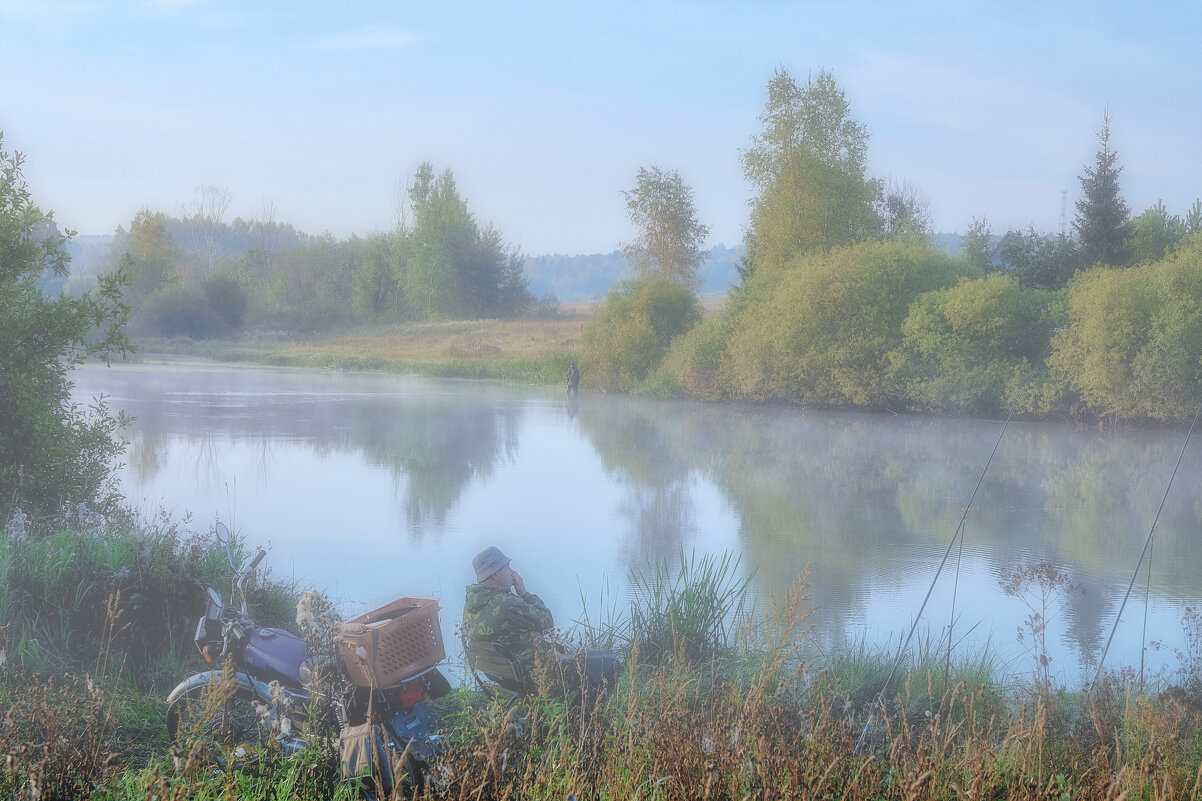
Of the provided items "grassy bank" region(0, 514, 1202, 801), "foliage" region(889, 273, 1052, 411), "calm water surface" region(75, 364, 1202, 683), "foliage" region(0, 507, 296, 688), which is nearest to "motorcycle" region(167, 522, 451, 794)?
"grassy bank" region(0, 514, 1202, 801)

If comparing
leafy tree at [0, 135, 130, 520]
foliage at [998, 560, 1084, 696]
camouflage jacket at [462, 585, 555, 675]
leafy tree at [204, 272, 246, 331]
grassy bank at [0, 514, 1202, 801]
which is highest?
leafy tree at [204, 272, 246, 331]

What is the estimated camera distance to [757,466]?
17.4 meters

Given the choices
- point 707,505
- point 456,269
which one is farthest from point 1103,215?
point 456,269

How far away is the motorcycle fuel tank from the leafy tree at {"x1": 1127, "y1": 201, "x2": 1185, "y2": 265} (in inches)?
1181

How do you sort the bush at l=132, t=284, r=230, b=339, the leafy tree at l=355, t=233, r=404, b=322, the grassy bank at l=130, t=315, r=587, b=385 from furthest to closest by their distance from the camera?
the leafy tree at l=355, t=233, r=404, b=322 < the bush at l=132, t=284, r=230, b=339 < the grassy bank at l=130, t=315, r=587, b=385

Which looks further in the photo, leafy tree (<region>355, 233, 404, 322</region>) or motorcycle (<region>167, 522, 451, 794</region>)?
leafy tree (<region>355, 233, 404, 322</region>)

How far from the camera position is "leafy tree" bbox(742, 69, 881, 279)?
36.2m

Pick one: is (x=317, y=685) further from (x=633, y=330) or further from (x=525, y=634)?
(x=633, y=330)

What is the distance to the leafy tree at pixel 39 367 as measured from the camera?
7863 mm

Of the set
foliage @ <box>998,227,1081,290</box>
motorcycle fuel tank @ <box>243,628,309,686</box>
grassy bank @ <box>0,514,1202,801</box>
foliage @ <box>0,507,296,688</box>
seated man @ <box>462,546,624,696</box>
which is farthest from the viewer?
foliage @ <box>998,227,1081,290</box>

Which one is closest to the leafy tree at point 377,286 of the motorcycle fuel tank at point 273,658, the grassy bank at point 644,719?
the grassy bank at point 644,719

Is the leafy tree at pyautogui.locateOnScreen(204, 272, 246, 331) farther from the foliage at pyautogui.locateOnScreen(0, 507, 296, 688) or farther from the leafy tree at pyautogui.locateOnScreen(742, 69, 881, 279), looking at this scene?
the foliage at pyautogui.locateOnScreen(0, 507, 296, 688)

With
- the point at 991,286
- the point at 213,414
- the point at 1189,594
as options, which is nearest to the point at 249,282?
the point at 213,414

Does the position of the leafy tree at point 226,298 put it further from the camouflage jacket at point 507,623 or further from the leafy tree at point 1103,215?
the camouflage jacket at point 507,623
